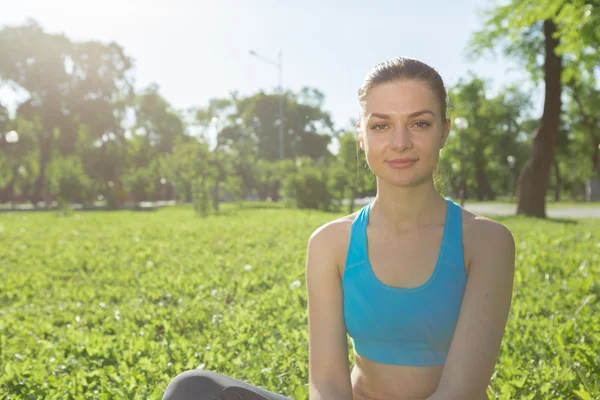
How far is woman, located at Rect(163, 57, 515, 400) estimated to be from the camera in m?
1.82

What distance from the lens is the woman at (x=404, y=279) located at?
182cm


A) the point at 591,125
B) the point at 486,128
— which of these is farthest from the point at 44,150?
the point at 591,125

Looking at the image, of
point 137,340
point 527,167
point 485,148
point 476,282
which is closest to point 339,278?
point 476,282

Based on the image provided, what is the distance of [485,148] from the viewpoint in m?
59.8

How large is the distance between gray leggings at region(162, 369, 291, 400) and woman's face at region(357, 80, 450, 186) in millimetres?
832

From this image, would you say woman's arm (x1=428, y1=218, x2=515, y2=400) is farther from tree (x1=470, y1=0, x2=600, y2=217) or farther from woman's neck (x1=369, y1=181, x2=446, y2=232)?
tree (x1=470, y1=0, x2=600, y2=217)

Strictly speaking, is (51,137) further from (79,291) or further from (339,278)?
(339,278)

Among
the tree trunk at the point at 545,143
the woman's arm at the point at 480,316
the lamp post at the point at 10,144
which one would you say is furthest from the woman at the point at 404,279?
the lamp post at the point at 10,144

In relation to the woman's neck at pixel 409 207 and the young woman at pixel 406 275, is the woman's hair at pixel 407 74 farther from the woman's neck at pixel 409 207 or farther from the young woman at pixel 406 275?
the woman's neck at pixel 409 207

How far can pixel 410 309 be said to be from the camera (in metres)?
1.85

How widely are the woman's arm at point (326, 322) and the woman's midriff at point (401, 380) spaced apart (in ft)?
0.29

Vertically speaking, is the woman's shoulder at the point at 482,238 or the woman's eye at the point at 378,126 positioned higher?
the woman's eye at the point at 378,126

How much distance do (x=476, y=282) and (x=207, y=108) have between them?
69213 millimetres

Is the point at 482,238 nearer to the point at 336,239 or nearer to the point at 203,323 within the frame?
the point at 336,239
